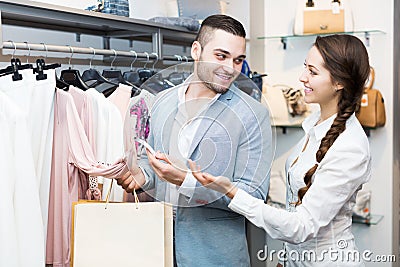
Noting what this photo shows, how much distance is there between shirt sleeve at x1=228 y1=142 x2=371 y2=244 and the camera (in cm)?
182

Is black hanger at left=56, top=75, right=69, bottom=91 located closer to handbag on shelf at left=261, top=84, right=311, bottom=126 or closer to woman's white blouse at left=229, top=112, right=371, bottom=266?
woman's white blouse at left=229, top=112, right=371, bottom=266

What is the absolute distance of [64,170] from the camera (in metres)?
1.93

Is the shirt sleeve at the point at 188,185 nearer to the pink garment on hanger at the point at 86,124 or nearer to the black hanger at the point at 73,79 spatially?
the pink garment on hanger at the point at 86,124

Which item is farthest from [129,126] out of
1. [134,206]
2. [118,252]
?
[118,252]

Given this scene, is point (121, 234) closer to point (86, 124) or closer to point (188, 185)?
point (188, 185)

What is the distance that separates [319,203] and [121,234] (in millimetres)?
637

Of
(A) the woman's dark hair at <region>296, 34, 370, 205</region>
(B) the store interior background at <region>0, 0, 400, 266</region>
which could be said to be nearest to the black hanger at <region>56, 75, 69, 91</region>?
(B) the store interior background at <region>0, 0, 400, 266</region>

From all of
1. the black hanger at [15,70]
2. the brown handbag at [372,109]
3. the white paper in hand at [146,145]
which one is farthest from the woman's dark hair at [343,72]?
the brown handbag at [372,109]

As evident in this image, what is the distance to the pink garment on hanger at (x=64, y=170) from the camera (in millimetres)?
1918

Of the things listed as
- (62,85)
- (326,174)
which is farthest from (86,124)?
(326,174)

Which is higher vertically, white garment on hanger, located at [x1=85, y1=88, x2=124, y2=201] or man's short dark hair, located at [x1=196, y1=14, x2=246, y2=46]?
man's short dark hair, located at [x1=196, y1=14, x2=246, y2=46]

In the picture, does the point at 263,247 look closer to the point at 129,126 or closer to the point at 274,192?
the point at 274,192

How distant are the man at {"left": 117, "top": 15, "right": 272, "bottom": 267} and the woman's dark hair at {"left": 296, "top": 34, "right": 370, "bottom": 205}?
244 mm

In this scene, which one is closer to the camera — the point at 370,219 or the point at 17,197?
Result: the point at 17,197
